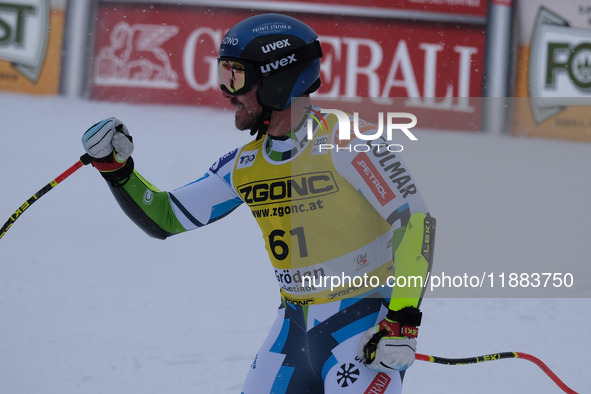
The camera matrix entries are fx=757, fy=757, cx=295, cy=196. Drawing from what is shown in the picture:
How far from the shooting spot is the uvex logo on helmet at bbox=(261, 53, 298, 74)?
294 centimetres

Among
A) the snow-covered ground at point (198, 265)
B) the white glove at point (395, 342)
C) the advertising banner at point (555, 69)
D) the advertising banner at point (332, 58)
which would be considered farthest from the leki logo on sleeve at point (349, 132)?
the advertising banner at point (555, 69)

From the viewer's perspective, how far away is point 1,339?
16.8ft

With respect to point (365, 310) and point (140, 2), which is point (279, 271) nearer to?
point (365, 310)

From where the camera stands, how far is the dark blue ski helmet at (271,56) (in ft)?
9.62

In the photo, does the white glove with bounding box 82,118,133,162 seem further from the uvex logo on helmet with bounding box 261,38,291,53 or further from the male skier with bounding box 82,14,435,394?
the uvex logo on helmet with bounding box 261,38,291,53

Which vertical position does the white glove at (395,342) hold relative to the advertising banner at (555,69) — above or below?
below

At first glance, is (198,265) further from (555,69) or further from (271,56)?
(555,69)

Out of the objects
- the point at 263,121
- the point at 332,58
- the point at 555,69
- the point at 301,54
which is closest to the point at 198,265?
the point at 332,58

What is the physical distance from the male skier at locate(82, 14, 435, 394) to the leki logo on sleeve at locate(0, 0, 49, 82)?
5789 millimetres

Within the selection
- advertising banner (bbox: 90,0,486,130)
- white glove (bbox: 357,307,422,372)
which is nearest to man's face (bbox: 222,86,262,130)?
white glove (bbox: 357,307,422,372)

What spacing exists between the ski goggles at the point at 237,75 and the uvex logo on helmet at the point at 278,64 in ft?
0.16

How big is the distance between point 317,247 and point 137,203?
0.85 metres

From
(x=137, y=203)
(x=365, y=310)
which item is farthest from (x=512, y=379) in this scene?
(x=137, y=203)

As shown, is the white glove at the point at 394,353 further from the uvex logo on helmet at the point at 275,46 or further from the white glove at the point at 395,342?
the uvex logo on helmet at the point at 275,46
